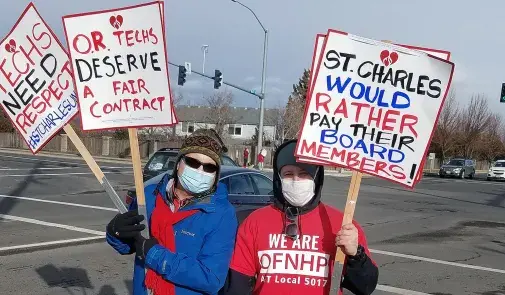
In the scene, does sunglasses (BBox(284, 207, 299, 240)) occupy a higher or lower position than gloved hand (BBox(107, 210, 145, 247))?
higher

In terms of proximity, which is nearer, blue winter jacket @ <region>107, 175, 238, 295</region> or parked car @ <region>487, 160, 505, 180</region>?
blue winter jacket @ <region>107, 175, 238, 295</region>

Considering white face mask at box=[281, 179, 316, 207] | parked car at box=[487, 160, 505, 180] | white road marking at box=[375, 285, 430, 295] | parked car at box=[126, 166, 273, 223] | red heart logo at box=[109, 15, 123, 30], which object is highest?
red heart logo at box=[109, 15, 123, 30]

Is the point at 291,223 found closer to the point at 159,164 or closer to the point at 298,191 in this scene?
the point at 298,191

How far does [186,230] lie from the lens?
114 inches

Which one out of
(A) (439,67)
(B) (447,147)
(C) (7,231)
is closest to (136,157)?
(A) (439,67)

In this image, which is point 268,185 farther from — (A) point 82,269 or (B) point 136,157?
(B) point 136,157

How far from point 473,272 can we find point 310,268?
7.18 m

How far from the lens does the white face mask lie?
2.93 m

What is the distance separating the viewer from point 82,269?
8.06 meters

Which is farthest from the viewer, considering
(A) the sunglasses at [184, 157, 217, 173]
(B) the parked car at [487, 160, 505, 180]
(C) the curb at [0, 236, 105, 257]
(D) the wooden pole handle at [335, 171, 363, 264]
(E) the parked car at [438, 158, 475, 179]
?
(B) the parked car at [487, 160, 505, 180]

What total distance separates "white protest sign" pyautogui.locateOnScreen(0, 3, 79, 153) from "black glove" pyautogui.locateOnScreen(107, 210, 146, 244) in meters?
0.85

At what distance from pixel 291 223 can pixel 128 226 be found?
839mm

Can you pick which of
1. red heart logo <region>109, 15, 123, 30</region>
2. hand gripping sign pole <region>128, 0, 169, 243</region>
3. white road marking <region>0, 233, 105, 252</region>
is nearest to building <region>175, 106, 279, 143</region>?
white road marking <region>0, 233, 105, 252</region>

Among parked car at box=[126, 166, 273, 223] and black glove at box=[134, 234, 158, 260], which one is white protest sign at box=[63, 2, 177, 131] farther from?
parked car at box=[126, 166, 273, 223]
